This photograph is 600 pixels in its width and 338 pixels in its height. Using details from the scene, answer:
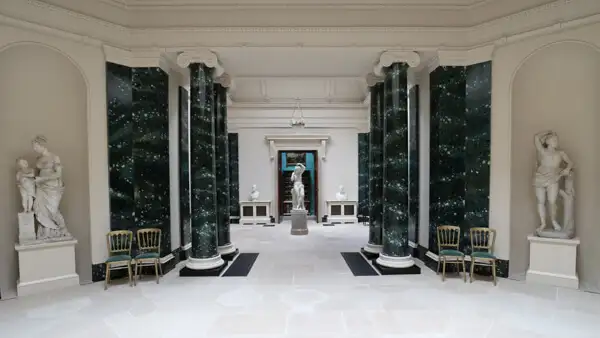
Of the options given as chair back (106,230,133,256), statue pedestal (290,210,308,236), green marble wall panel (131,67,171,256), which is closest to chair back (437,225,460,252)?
statue pedestal (290,210,308,236)

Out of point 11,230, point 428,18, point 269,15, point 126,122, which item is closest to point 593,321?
point 428,18

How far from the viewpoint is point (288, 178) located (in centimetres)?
1428

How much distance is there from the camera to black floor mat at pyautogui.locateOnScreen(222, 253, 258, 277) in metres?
6.41

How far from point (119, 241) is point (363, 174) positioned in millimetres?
9708

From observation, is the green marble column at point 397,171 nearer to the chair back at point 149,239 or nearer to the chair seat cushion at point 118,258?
the chair back at point 149,239

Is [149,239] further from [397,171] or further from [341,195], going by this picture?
[341,195]

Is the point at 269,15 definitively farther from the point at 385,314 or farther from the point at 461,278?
the point at 461,278

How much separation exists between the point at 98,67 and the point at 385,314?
273 inches

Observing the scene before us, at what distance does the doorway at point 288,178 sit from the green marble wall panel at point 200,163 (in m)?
7.01

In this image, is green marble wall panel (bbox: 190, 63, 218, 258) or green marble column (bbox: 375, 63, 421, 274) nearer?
green marble column (bbox: 375, 63, 421, 274)

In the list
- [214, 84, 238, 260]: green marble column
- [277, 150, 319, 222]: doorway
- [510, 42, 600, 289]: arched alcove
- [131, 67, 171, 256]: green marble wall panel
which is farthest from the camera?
[277, 150, 319, 222]: doorway

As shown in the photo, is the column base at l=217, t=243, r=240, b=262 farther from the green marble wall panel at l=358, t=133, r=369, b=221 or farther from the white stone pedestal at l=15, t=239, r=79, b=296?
the green marble wall panel at l=358, t=133, r=369, b=221

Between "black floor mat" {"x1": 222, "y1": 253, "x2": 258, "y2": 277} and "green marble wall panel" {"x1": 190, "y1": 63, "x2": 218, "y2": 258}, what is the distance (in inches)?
22.0

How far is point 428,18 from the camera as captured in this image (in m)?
6.52
